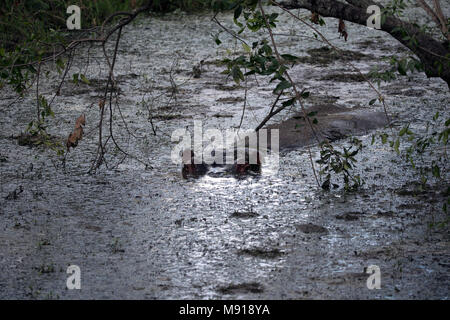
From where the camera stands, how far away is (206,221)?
9.53 feet

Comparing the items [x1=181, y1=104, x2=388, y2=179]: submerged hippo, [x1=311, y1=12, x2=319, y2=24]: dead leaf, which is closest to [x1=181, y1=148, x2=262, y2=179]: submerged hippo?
[x1=181, y1=104, x2=388, y2=179]: submerged hippo

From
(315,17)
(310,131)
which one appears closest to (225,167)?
(310,131)

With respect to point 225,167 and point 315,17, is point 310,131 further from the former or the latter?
point 315,17

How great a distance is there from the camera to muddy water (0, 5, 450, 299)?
2.37 m

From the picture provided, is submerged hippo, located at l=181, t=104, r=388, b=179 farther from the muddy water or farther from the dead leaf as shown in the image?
the dead leaf

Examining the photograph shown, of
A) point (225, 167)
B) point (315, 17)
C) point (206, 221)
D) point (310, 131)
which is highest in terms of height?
point (315, 17)

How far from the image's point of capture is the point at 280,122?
13.7 ft

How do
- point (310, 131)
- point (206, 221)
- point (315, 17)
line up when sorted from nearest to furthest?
point (206, 221), point (315, 17), point (310, 131)

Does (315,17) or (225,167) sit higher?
(315,17)

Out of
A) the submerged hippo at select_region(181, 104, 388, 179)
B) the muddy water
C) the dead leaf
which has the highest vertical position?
the dead leaf

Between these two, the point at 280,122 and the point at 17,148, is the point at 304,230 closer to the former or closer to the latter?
the point at 280,122

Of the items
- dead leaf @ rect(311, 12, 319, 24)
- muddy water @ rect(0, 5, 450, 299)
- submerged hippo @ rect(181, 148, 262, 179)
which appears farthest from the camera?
submerged hippo @ rect(181, 148, 262, 179)

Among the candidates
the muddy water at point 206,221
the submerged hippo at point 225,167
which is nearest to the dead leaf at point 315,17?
the muddy water at point 206,221

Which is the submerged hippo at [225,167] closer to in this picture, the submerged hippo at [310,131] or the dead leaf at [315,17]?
the submerged hippo at [310,131]
